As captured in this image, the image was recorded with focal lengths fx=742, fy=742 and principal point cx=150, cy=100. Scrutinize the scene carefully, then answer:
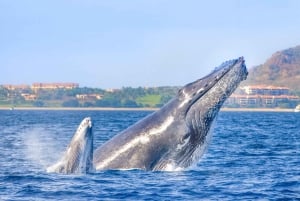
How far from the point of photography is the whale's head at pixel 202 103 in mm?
16531

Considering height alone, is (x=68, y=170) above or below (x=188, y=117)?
below

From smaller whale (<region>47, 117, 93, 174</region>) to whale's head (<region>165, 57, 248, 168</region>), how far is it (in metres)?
2.05

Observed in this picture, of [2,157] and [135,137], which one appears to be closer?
[135,137]

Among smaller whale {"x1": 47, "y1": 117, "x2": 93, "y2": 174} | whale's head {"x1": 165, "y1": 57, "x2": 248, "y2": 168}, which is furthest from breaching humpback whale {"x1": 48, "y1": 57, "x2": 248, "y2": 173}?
smaller whale {"x1": 47, "y1": 117, "x2": 93, "y2": 174}

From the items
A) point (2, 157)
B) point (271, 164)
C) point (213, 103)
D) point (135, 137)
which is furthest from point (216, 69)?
point (2, 157)

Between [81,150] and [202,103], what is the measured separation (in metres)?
2.95

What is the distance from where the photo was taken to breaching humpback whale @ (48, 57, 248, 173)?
16484 millimetres

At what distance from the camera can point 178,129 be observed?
1645 centimetres

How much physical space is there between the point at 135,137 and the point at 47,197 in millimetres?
2390

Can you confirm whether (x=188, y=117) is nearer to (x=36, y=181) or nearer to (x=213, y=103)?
(x=213, y=103)

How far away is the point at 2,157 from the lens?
27.1 meters

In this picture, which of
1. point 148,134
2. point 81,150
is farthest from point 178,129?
point 81,150

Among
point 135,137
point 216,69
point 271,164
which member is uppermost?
point 216,69

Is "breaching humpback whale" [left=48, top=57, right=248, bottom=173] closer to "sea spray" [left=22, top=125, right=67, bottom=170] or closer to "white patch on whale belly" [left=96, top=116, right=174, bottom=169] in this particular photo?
"white patch on whale belly" [left=96, top=116, right=174, bottom=169]
